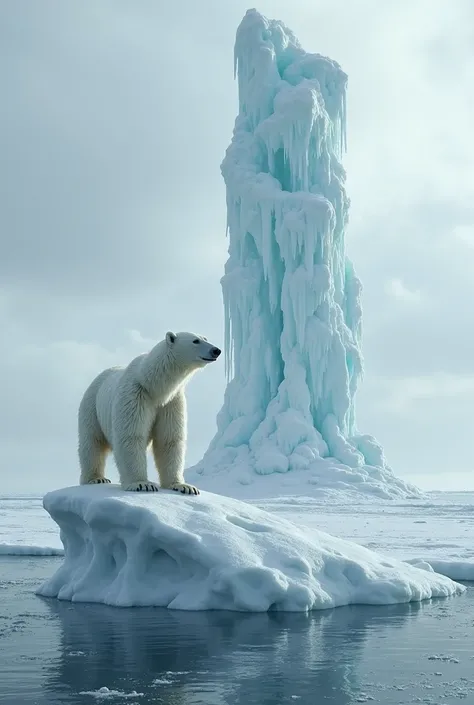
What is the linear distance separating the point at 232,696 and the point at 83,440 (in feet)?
16.5

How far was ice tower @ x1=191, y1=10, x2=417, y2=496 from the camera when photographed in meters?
27.8

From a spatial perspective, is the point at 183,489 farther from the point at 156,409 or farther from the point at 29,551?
the point at 29,551

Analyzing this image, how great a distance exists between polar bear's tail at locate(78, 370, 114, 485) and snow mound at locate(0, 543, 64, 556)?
4.00 m

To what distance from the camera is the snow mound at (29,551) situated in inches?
484

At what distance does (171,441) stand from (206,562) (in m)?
1.55

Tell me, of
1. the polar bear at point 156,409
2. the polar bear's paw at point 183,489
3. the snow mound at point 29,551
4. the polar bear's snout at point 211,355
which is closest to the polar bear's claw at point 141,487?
the polar bear at point 156,409

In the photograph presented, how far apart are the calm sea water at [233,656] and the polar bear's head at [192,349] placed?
220 centimetres

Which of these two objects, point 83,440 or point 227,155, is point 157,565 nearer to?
point 83,440

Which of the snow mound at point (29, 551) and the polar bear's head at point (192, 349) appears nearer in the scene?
the polar bear's head at point (192, 349)

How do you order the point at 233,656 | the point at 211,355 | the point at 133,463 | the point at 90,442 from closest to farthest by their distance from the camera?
the point at 233,656 < the point at 211,355 < the point at 133,463 < the point at 90,442

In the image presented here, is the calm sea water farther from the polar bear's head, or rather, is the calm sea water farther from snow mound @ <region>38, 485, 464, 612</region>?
the polar bear's head

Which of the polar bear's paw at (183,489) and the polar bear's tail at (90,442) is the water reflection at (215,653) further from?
the polar bear's tail at (90,442)

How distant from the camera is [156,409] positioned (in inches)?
310

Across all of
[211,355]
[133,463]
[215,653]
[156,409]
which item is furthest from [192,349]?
[215,653]
